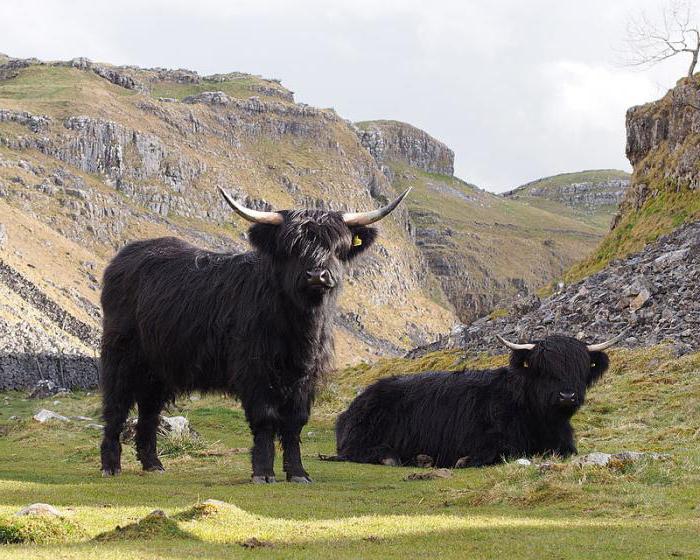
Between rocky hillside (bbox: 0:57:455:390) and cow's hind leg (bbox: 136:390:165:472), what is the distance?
34614mm

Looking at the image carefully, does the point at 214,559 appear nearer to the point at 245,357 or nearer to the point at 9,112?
the point at 245,357

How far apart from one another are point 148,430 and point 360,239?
3.79m

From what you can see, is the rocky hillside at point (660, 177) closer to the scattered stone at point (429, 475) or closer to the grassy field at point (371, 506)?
the grassy field at point (371, 506)

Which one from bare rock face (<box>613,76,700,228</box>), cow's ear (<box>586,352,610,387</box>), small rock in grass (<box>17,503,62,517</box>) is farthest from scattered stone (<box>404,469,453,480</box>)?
bare rock face (<box>613,76,700,228</box>)

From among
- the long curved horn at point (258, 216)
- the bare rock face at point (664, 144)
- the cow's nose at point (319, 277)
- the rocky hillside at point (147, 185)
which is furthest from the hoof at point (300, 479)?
the rocky hillside at point (147, 185)

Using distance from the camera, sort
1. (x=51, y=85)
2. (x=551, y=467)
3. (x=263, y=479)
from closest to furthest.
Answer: (x=551, y=467), (x=263, y=479), (x=51, y=85)

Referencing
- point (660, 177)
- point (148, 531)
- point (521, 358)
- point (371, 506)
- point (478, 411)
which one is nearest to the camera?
point (148, 531)

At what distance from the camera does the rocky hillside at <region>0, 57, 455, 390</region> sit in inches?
3465

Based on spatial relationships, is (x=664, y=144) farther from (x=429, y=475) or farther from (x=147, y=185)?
(x=147, y=185)

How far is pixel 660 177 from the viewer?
31938 millimetres

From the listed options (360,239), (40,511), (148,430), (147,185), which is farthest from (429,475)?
(147,185)

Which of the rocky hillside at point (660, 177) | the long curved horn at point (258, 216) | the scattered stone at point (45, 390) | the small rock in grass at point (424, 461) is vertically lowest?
the scattered stone at point (45, 390)

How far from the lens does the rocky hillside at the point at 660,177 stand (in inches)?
1145

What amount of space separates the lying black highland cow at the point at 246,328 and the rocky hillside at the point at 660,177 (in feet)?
62.9
